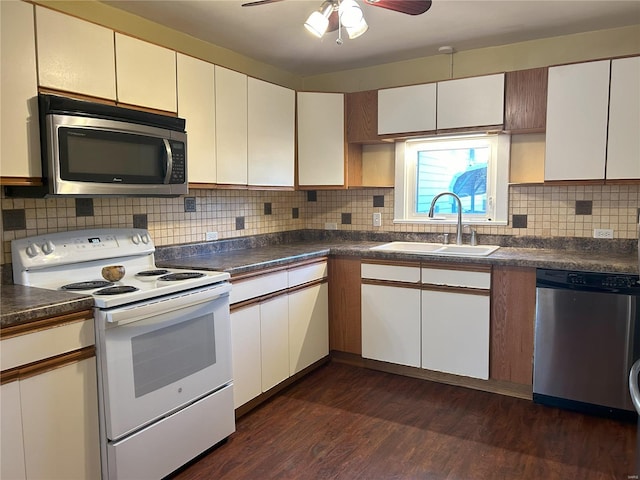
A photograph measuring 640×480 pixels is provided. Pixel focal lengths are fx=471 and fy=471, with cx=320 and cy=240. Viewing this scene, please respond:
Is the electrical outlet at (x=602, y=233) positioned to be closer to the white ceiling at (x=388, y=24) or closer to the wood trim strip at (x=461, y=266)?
the wood trim strip at (x=461, y=266)

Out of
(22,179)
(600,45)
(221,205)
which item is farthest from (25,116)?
(600,45)

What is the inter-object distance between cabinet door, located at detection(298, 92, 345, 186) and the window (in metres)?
0.48

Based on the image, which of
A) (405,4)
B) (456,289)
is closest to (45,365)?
(405,4)

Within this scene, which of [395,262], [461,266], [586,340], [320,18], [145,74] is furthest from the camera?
[395,262]

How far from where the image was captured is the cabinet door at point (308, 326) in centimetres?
301

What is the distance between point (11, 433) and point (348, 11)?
2.03 meters

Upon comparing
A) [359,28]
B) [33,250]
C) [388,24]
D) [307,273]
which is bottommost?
[307,273]

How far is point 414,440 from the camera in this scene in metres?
2.39

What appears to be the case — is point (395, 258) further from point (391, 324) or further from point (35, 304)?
point (35, 304)

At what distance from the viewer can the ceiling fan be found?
1.98 metres

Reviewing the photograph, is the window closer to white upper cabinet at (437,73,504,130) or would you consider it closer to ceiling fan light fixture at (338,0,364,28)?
white upper cabinet at (437,73,504,130)

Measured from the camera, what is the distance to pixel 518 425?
8.27 feet

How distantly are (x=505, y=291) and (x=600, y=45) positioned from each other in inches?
65.8

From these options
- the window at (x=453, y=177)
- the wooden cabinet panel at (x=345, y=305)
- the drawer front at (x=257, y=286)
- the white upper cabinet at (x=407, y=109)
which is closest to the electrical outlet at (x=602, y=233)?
the window at (x=453, y=177)
